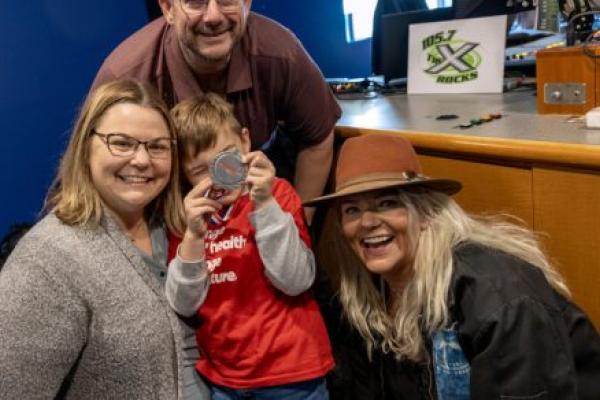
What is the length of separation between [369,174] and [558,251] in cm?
45

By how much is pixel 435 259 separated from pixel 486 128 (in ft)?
1.51

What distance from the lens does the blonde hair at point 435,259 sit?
1.28m

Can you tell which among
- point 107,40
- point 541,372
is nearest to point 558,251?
point 541,372

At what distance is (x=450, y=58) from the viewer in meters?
2.15

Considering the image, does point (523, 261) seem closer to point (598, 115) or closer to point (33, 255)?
point (598, 115)

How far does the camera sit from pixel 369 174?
134 centimetres

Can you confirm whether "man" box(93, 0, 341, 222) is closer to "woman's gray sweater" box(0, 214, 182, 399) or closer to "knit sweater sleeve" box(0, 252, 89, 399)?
"woman's gray sweater" box(0, 214, 182, 399)

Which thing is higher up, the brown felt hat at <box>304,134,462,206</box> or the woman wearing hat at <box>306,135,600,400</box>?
the brown felt hat at <box>304,134,462,206</box>

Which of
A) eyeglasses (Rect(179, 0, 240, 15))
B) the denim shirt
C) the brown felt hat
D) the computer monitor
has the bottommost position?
the denim shirt

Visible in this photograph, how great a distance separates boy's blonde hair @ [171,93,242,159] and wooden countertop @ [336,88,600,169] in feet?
1.44

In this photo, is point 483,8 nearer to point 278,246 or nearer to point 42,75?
point 278,246

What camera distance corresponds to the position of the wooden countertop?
53.3 inches

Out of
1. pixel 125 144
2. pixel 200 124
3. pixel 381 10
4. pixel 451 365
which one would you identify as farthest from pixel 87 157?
pixel 381 10

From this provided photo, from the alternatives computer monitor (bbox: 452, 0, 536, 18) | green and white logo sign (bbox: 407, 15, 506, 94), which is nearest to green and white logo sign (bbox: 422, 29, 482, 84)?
green and white logo sign (bbox: 407, 15, 506, 94)
